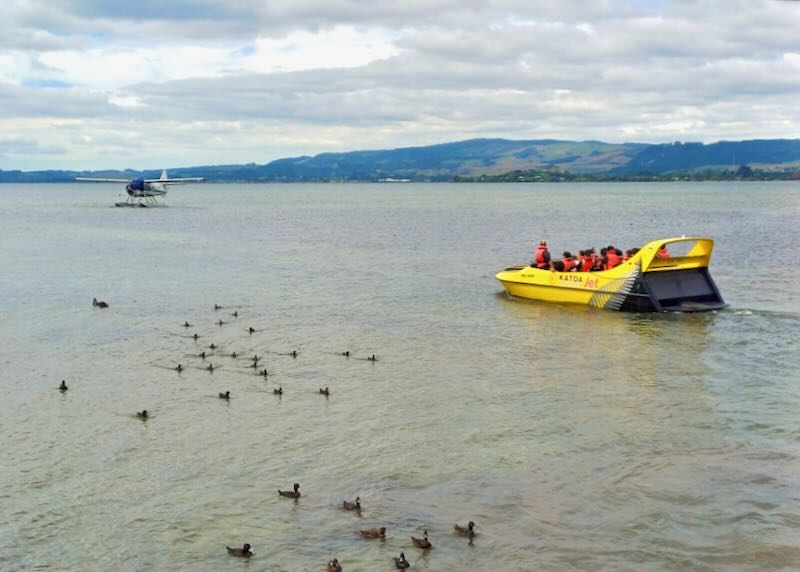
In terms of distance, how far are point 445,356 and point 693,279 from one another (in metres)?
13.3

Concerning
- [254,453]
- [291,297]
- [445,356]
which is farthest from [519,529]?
[291,297]

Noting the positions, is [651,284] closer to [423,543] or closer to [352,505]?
[352,505]

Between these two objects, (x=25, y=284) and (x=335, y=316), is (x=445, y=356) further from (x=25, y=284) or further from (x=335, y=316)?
(x=25, y=284)

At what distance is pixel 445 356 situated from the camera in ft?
94.6

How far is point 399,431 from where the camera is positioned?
21016 mm

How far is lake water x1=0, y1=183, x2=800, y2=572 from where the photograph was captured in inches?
598

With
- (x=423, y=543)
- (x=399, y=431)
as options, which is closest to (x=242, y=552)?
(x=423, y=543)

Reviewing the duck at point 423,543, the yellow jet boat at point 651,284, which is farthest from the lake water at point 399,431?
the yellow jet boat at point 651,284

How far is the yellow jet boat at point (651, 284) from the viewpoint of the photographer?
35250 millimetres

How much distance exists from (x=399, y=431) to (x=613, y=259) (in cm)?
1832

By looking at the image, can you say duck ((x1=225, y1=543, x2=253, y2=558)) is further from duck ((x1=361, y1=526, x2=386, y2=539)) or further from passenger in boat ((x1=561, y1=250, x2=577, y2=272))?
passenger in boat ((x1=561, y1=250, x2=577, y2=272))

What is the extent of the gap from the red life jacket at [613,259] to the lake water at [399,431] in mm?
2230

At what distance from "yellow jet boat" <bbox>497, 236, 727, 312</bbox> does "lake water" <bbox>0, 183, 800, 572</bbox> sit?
34.5 inches

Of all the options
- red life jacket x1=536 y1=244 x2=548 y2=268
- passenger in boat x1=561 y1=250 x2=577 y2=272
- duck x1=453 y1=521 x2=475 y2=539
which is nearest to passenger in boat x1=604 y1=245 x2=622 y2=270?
passenger in boat x1=561 y1=250 x2=577 y2=272
